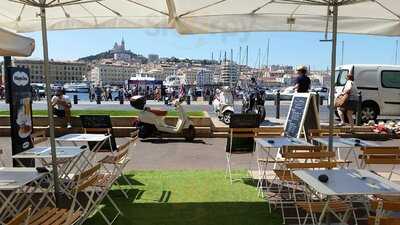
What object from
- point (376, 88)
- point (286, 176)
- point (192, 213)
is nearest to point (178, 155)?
point (192, 213)

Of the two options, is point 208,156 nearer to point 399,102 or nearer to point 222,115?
point 222,115

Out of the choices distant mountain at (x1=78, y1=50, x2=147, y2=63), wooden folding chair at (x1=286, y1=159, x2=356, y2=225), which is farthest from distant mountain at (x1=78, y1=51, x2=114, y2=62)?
wooden folding chair at (x1=286, y1=159, x2=356, y2=225)

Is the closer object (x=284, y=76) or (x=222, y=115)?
(x=222, y=115)

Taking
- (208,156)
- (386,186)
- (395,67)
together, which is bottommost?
(208,156)

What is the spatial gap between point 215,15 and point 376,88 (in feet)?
39.4

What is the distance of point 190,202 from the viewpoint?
6.25m

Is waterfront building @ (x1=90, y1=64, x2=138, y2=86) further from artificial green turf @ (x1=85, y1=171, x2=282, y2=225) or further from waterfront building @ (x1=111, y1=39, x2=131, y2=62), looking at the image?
artificial green turf @ (x1=85, y1=171, x2=282, y2=225)

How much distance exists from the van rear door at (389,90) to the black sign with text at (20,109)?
13353 mm

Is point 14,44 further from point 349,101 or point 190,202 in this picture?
point 349,101

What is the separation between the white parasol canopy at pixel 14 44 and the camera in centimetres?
532

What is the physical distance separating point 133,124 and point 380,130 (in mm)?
6857

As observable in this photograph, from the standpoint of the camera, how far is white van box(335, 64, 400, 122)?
16.8 meters

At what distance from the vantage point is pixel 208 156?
33.3ft

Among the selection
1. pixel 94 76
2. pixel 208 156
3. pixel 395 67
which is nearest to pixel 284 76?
pixel 94 76
